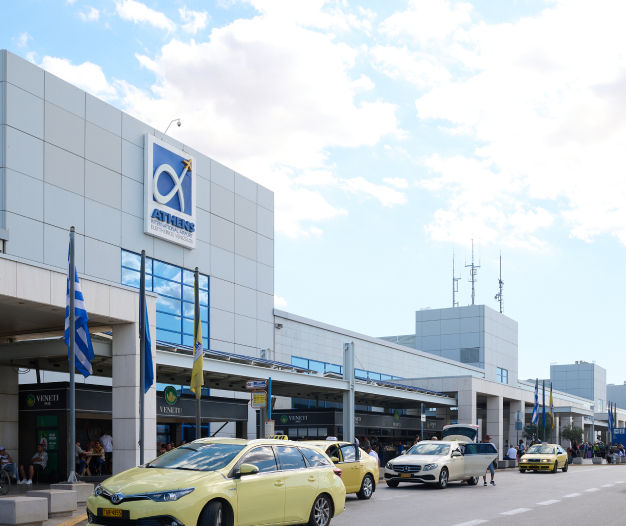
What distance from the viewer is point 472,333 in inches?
3319

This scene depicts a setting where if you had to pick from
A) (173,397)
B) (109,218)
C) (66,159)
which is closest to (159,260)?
(109,218)

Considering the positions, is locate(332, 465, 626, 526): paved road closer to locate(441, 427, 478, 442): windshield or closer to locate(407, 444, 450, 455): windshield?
locate(407, 444, 450, 455): windshield

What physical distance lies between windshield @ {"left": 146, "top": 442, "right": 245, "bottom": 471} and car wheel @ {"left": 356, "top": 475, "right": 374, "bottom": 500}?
837cm

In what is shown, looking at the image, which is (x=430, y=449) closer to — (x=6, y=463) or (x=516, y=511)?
(x=516, y=511)

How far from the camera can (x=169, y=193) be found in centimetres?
3612

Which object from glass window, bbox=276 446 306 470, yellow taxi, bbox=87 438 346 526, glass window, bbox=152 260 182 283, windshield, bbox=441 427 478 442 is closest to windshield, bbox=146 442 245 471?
yellow taxi, bbox=87 438 346 526

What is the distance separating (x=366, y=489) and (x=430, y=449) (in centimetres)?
599

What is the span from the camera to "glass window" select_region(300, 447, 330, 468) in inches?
527

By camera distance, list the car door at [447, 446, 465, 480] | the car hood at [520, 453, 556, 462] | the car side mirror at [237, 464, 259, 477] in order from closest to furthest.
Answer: the car side mirror at [237, 464, 259, 477], the car door at [447, 446, 465, 480], the car hood at [520, 453, 556, 462]

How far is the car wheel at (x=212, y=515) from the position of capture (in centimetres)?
1065

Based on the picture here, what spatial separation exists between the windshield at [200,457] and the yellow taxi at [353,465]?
271 inches

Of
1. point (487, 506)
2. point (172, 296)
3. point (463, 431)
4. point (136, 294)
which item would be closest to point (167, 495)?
point (487, 506)

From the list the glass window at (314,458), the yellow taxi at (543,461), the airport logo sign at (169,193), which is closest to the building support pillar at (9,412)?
the airport logo sign at (169,193)

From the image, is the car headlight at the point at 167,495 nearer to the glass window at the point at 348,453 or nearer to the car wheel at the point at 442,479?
the glass window at the point at 348,453
